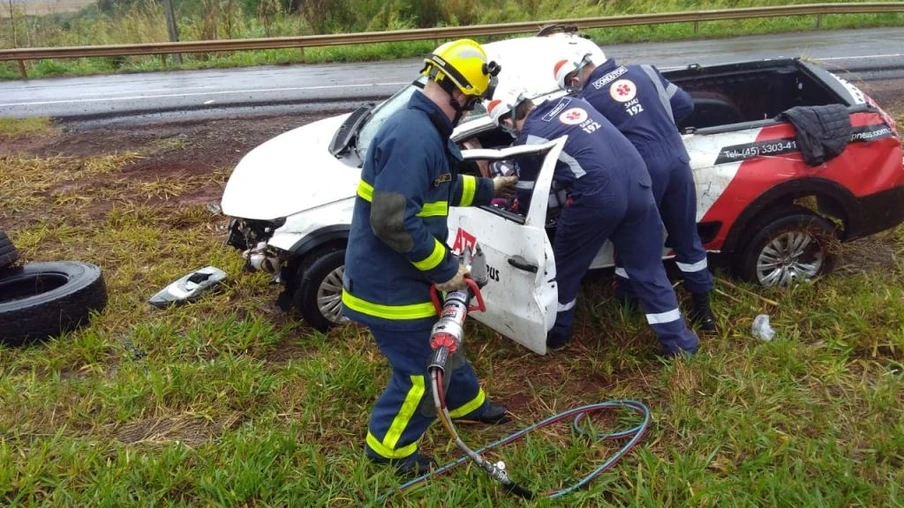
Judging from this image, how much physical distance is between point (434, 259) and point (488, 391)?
1.26 meters

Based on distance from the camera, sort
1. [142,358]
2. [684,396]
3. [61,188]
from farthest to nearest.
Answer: [61,188], [142,358], [684,396]

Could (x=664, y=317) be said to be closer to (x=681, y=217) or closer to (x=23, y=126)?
(x=681, y=217)

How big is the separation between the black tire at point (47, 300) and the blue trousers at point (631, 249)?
117 inches

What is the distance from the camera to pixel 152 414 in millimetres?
3836

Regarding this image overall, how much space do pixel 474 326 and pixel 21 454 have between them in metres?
2.43

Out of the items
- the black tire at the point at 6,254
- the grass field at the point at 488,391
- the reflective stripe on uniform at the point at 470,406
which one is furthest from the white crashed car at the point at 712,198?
the black tire at the point at 6,254

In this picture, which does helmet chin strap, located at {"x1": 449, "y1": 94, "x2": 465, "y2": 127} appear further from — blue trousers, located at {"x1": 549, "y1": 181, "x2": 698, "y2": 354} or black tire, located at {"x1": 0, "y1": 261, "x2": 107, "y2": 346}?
black tire, located at {"x1": 0, "y1": 261, "x2": 107, "y2": 346}

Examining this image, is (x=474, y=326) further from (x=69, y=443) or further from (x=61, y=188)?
(x=61, y=188)

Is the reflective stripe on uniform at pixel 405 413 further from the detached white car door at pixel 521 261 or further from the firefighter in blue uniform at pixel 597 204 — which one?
the firefighter in blue uniform at pixel 597 204

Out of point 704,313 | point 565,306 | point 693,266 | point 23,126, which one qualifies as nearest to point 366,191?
point 565,306

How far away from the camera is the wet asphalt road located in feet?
35.8

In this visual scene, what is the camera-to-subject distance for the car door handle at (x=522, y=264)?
3615 mm

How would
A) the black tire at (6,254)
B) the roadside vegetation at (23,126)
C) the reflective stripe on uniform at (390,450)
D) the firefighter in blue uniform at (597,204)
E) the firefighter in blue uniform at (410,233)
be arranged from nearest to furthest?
the firefighter in blue uniform at (410,233), the reflective stripe on uniform at (390,450), the firefighter in blue uniform at (597,204), the black tire at (6,254), the roadside vegetation at (23,126)

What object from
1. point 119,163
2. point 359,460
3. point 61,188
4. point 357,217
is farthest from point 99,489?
point 119,163
